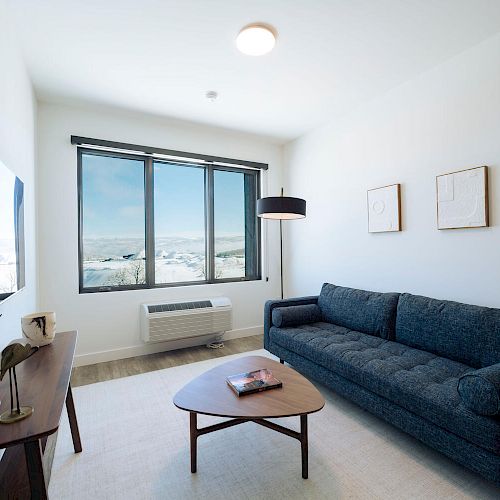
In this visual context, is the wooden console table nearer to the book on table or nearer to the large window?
the book on table

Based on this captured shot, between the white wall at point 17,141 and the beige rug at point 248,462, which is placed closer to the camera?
the beige rug at point 248,462

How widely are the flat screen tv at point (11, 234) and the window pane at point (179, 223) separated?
173cm

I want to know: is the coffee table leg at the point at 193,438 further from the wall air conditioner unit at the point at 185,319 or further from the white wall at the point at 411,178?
the white wall at the point at 411,178

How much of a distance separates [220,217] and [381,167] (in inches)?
83.4

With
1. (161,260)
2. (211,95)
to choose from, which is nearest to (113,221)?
(161,260)

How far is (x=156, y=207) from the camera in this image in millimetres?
3820

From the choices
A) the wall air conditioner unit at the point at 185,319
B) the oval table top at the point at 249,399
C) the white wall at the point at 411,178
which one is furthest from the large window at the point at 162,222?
the oval table top at the point at 249,399

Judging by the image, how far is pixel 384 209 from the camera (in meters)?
3.06

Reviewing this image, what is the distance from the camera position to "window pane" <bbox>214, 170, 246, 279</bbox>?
13.9 ft

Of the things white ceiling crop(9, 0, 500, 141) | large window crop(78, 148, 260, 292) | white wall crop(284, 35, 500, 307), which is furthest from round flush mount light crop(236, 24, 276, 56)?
large window crop(78, 148, 260, 292)

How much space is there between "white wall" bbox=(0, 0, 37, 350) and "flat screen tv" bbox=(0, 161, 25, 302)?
91 mm

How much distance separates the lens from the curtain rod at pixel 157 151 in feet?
10.8

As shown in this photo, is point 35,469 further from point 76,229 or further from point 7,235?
point 76,229

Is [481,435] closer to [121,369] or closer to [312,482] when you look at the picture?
[312,482]
